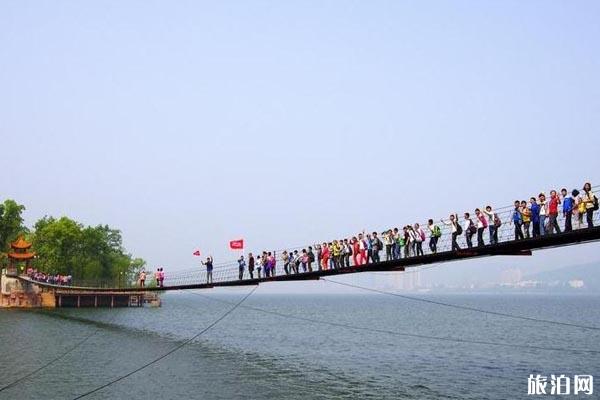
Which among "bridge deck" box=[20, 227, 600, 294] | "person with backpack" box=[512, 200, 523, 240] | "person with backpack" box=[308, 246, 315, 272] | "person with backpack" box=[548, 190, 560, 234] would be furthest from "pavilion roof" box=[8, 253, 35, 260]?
"person with backpack" box=[548, 190, 560, 234]

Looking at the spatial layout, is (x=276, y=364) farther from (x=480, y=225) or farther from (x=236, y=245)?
(x=480, y=225)

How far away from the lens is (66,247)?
4198 inches

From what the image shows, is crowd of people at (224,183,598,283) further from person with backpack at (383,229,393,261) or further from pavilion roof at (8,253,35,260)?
pavilion roof at (8,253,35,260)

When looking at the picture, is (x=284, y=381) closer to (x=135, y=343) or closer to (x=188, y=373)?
(x=188, y=373)

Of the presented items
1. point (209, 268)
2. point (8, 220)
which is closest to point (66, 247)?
point (8, 220)

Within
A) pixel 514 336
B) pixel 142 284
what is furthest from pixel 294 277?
pixel 514 336

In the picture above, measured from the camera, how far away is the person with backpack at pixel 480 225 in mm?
23344

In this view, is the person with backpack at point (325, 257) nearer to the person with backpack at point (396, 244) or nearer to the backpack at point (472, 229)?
the person with backpack at point (396, 244)

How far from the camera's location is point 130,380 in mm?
30562

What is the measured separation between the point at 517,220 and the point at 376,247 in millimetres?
7677

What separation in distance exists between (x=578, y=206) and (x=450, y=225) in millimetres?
5644

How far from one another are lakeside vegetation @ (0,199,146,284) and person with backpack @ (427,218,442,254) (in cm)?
8304

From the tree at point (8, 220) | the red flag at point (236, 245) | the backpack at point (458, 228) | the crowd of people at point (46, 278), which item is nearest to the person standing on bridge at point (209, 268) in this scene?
the red flag at point (236, 245)

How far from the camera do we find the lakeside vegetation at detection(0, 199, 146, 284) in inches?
4092
